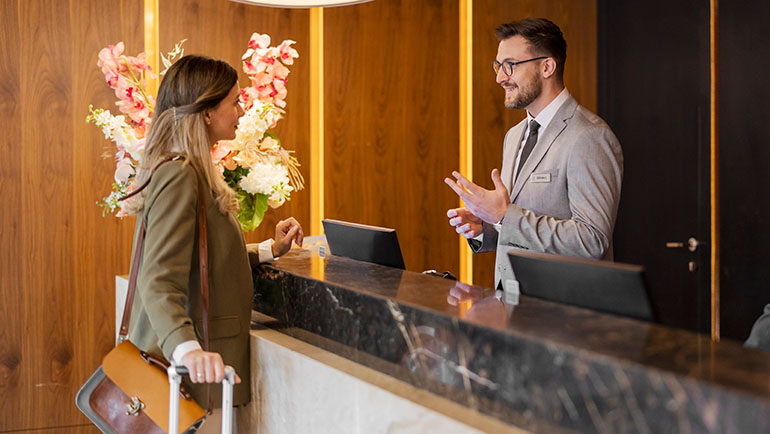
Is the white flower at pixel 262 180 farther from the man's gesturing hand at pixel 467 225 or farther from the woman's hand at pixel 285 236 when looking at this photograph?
the man's gesturing hand at pixel 467 225

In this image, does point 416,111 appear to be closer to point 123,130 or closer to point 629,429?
point 123,130

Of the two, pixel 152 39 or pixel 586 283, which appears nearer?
pixel 586 283

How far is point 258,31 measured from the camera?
3.87 meters

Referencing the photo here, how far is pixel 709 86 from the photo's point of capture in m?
3.75

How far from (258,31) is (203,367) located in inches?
108

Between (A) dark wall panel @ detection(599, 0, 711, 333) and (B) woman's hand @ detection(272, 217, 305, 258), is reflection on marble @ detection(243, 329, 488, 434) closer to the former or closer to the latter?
(B) woman's hand @ detection(272, 217, 305, 258)

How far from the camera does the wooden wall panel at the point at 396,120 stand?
4074 mm

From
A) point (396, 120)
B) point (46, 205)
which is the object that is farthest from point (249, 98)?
point (396, 120)

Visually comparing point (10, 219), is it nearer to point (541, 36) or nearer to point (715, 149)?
point (541, 36)

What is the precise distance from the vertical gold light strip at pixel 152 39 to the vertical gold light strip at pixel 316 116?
34.0 inches

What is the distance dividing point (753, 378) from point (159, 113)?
1532mm

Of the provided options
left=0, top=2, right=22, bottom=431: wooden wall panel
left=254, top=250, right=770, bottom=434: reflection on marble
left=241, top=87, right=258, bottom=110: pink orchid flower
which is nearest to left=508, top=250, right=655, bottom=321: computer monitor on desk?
left=254, top=250, right=770, bottom=434: reflection on marble

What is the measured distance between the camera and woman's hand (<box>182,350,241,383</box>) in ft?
4.98

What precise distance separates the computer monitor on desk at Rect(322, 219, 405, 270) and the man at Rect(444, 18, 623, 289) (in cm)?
25
